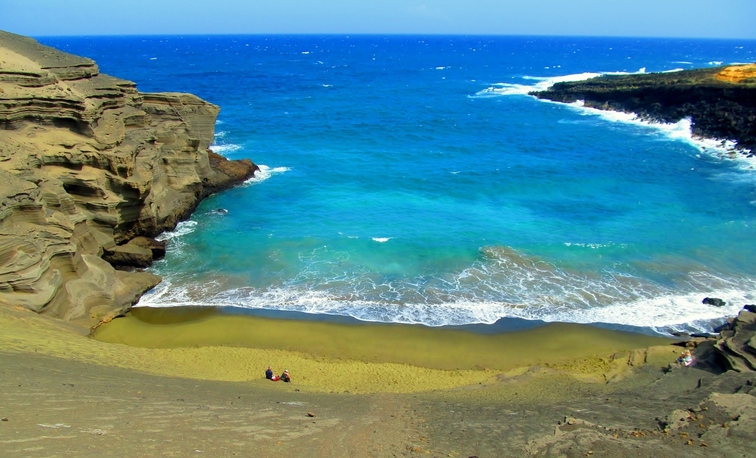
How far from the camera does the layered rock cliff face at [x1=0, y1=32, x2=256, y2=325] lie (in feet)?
62.1

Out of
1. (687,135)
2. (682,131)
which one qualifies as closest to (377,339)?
(687,135)

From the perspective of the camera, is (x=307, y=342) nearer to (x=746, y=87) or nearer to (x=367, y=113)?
(x=367, y=113)

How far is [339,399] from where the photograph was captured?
1463cm

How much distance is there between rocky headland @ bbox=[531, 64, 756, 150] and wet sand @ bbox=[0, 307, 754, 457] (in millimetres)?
40968

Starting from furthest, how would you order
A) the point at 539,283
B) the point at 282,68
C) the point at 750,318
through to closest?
the point at 282,68 → the point at 539,283 → the point at 750,318

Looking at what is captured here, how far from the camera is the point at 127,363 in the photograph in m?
16.1

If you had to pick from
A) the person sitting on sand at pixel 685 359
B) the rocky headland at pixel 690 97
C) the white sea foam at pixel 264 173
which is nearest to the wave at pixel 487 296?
the person sitting on sand at pixel 685 359

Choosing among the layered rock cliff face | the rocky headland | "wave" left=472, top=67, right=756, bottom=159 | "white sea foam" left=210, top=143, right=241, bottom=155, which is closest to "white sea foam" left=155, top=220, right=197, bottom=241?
the layered rock cliff face

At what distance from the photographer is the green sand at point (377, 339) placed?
768 inches

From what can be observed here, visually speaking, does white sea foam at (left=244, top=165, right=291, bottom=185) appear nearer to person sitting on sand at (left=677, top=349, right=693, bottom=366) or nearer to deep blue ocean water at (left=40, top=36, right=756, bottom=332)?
deep blue ocean water at (left=40, top=36, right=756, bottom=332)

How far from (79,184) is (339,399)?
15.4 meters

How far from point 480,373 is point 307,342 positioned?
246 inches

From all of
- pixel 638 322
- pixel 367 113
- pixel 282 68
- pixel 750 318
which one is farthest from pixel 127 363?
pixel 282 68

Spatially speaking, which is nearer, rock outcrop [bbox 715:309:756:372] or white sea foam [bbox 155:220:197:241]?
rock outcrop [bbox 715:309:756:372]
